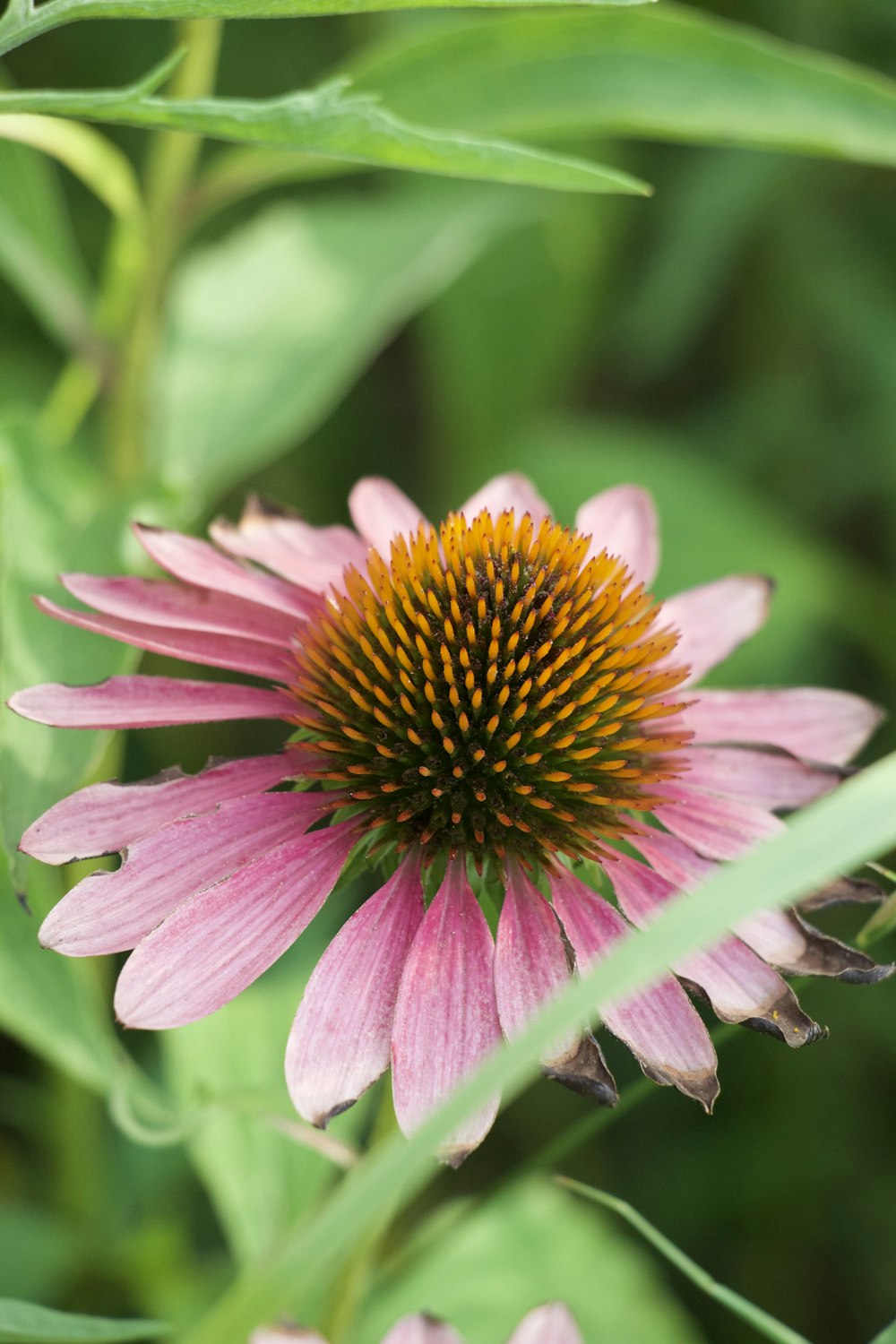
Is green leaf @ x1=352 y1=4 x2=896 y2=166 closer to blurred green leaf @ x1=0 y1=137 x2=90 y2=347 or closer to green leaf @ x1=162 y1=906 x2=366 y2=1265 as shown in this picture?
blurred green leaf @ x1=0 y1=137 x2=90 y2=347

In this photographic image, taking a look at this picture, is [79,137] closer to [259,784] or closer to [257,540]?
[257,540]

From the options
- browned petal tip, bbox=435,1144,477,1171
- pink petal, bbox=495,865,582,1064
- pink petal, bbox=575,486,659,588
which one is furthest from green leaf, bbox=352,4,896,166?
browned petal tip, bbox=435,1144,477,1171

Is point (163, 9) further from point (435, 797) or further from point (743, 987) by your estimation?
point (743, 987)

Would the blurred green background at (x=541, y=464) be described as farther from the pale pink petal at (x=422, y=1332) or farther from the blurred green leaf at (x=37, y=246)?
the pale pink petal at (x=422, y=1332)

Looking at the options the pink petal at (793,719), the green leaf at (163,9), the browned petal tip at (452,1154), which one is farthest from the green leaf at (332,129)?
the browned petal tip at (452,1154)

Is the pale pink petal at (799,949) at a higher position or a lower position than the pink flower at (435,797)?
lower

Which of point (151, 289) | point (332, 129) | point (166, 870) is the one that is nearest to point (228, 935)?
point (166, 870)

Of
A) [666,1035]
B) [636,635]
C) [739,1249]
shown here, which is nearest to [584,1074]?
[666,1035]
